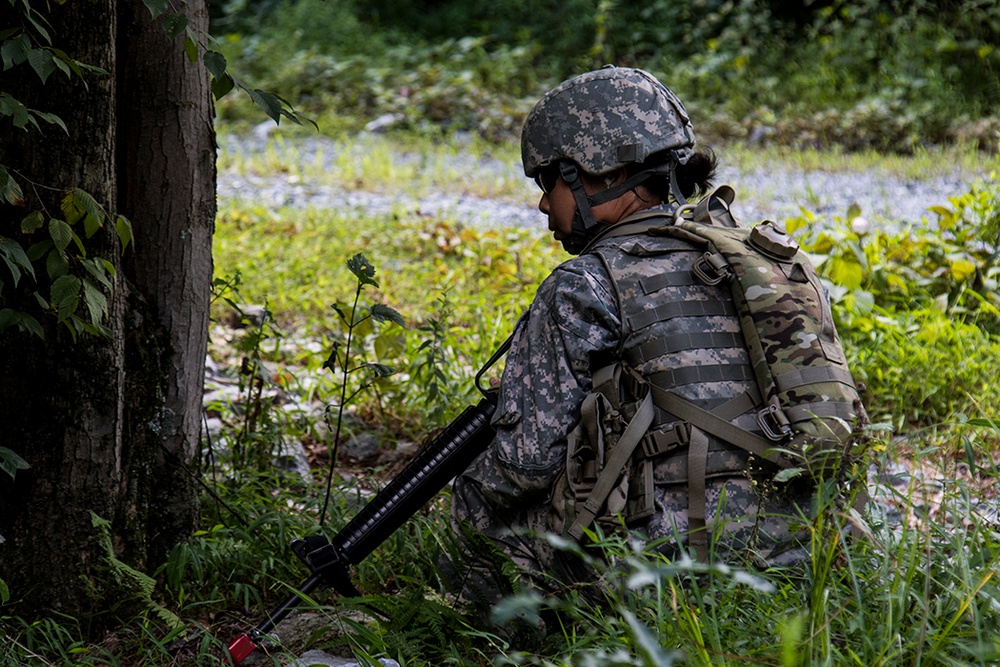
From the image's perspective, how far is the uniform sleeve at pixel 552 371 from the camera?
2.55 m

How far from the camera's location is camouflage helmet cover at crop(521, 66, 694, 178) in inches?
109

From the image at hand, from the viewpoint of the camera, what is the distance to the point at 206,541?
119 inches

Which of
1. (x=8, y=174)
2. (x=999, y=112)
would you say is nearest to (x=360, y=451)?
(x=8, y=174)

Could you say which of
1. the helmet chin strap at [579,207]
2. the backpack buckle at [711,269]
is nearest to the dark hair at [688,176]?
the helmet chin strap at [579,207]

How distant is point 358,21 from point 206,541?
13.5m

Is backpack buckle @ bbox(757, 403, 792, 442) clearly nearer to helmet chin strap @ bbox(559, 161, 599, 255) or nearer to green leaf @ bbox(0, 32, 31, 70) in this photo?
helmet chin strap @ bbox(559, 161, 599, 255)

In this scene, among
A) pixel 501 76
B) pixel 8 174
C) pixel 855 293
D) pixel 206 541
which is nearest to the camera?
pixel 8 174

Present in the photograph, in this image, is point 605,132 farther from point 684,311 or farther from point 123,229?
point 123,229

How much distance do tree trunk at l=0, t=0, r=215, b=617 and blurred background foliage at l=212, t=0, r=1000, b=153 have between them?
8.03 metres

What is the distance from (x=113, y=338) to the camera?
2729 mm

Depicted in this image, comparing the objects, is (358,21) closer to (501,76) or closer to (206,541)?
(501,76)

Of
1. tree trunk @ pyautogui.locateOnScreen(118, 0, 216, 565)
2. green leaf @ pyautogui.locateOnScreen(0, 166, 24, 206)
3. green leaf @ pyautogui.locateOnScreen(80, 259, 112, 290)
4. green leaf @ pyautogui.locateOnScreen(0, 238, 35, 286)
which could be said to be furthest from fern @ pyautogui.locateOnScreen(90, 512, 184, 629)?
green leaf @ pyautogui.locateOnScreen(0, 166, 24, 206)

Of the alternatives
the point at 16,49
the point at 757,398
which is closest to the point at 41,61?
the point at 16,49

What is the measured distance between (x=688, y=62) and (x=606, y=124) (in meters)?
10.4
